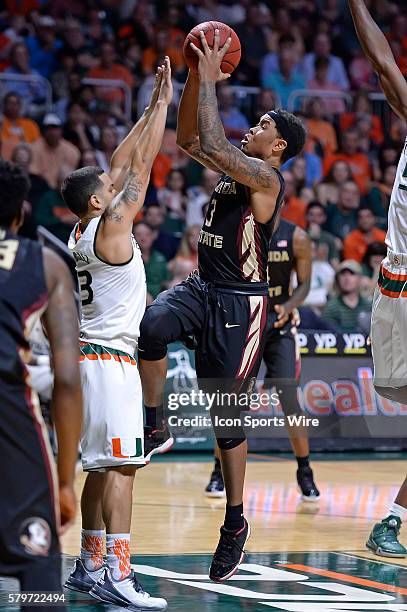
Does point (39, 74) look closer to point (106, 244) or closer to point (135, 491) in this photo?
point (135, 491)

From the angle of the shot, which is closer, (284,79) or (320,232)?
(320,232)

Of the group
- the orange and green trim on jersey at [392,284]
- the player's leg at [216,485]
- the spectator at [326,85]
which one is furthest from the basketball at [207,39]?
the spectator at [326,85]

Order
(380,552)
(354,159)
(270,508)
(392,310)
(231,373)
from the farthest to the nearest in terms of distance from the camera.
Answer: (354,159), (270,508), (392,310), (380,552), (231,373)

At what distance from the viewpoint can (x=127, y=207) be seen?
546 cm

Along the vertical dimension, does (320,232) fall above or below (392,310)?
above

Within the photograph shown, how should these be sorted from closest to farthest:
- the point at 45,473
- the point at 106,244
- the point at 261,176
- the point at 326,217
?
the point at 45,473
the point at 106,244
the point at 261,176
the point at 326,217

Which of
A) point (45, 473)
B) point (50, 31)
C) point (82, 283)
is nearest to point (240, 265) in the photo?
point (82, 283)

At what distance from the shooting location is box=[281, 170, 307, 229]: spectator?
14.7 metres

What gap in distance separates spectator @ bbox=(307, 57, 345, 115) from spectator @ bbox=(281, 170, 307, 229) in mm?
2269

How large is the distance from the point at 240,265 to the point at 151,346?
2.19 feet

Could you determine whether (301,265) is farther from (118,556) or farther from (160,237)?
(118,556)

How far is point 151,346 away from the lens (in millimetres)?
6367

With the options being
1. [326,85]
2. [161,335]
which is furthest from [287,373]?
[326,85]

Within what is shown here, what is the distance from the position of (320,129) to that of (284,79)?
3.20 ft
